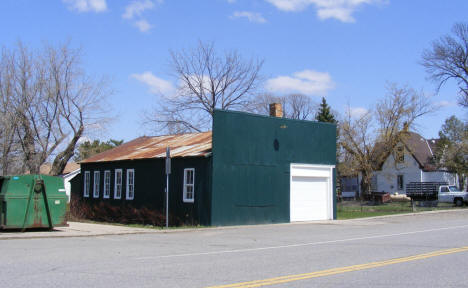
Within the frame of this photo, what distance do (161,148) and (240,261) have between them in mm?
17183

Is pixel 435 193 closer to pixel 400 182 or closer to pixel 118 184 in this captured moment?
pixel 400 182

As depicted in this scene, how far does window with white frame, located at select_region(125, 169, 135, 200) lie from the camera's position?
26.0 m

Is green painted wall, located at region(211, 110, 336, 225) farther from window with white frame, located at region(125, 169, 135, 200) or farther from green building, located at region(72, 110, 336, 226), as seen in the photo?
window with white frame, located at region(125, 169, 135, 200)

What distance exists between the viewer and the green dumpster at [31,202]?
16.1 metres

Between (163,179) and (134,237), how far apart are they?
7.68m

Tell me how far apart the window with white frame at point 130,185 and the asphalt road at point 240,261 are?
32.4 ft

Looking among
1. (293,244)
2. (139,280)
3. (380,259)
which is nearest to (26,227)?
(293,244)

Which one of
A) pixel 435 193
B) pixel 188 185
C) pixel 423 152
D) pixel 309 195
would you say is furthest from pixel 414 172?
pixel 188 185

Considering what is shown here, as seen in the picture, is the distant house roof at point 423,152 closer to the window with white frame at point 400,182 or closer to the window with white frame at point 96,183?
the window with white frame at point 400,182

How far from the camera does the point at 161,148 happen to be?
2678 centimetres

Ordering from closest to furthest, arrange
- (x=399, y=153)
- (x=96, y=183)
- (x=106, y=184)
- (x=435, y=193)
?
(x=106, y=184), (x=96, y=183), (x=435, y=193), (x=399, y=153)

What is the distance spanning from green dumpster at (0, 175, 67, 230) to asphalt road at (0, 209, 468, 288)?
2.05 metres

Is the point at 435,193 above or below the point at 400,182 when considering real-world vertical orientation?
below

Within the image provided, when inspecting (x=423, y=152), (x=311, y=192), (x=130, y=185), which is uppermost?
(x=423, y=152)
